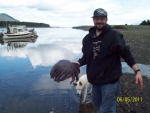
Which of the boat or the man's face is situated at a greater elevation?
the man's face

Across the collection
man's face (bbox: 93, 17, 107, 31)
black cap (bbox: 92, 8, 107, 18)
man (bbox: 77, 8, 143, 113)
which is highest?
black cap (bbox: 92, 8, 107, 18)

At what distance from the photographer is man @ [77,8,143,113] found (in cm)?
470

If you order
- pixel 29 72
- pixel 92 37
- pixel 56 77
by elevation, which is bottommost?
pixel 29 72

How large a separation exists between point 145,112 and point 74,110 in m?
2.19

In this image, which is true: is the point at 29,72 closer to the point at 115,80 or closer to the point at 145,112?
the point at 145,112

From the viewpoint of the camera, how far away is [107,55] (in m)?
4.72

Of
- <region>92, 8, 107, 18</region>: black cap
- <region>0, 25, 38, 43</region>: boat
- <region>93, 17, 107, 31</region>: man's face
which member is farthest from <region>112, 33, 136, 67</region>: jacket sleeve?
<region>0, 25, 38, 43</region>: boat

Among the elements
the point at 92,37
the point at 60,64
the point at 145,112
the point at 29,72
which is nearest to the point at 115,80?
the point at 92,37

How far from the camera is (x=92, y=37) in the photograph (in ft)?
16.1
